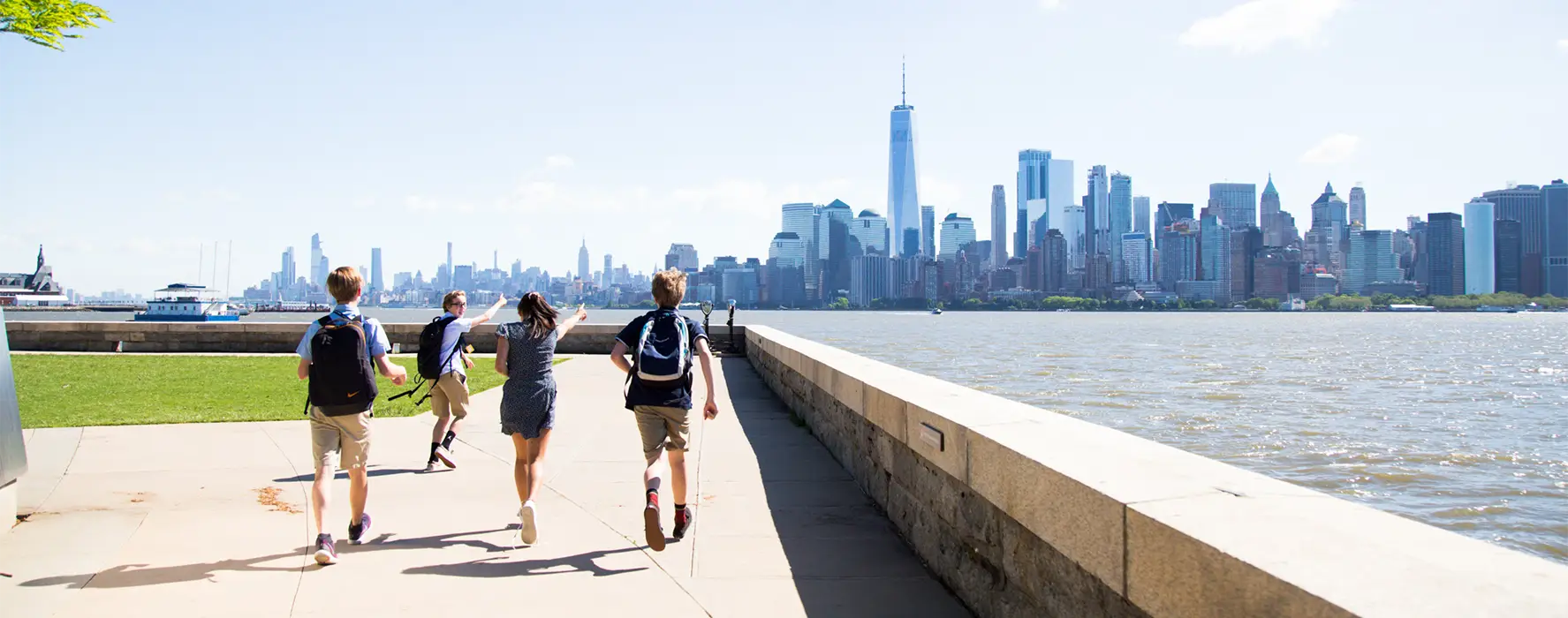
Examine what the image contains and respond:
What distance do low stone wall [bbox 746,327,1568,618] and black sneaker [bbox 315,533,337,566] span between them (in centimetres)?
322

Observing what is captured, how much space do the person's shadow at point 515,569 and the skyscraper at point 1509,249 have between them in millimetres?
232921

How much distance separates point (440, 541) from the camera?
6207mm

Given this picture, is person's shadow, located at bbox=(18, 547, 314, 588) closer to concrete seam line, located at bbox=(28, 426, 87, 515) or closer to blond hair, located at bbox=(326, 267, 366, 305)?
blond hair, located at bbox=(326, 267, 366, 305)

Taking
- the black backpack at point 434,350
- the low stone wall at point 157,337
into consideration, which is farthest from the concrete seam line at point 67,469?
the low stone wall at point 157,337

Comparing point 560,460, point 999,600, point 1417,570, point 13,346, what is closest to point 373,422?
point 560,460

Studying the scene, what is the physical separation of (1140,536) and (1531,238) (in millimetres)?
240703

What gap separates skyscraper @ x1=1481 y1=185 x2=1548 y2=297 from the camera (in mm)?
194375

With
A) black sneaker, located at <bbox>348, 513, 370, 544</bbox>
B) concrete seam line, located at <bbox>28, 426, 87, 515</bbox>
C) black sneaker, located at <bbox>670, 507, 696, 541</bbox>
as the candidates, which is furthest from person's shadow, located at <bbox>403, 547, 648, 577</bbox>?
concrete seam line, located at <bbox>28, 426, 87, 515</bbox>

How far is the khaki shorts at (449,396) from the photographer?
8828mm

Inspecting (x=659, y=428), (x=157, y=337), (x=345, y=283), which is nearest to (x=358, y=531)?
(x=345, y=283)

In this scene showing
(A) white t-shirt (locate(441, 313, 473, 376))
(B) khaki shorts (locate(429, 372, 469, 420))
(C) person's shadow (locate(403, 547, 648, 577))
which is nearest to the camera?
(C) person's shadow (locate(403, 547, 648, 577))

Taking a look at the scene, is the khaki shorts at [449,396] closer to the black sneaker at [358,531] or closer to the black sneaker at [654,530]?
the black sneaker at [358,531]

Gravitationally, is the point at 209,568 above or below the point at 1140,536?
below

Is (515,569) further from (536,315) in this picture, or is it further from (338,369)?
(536,315)
